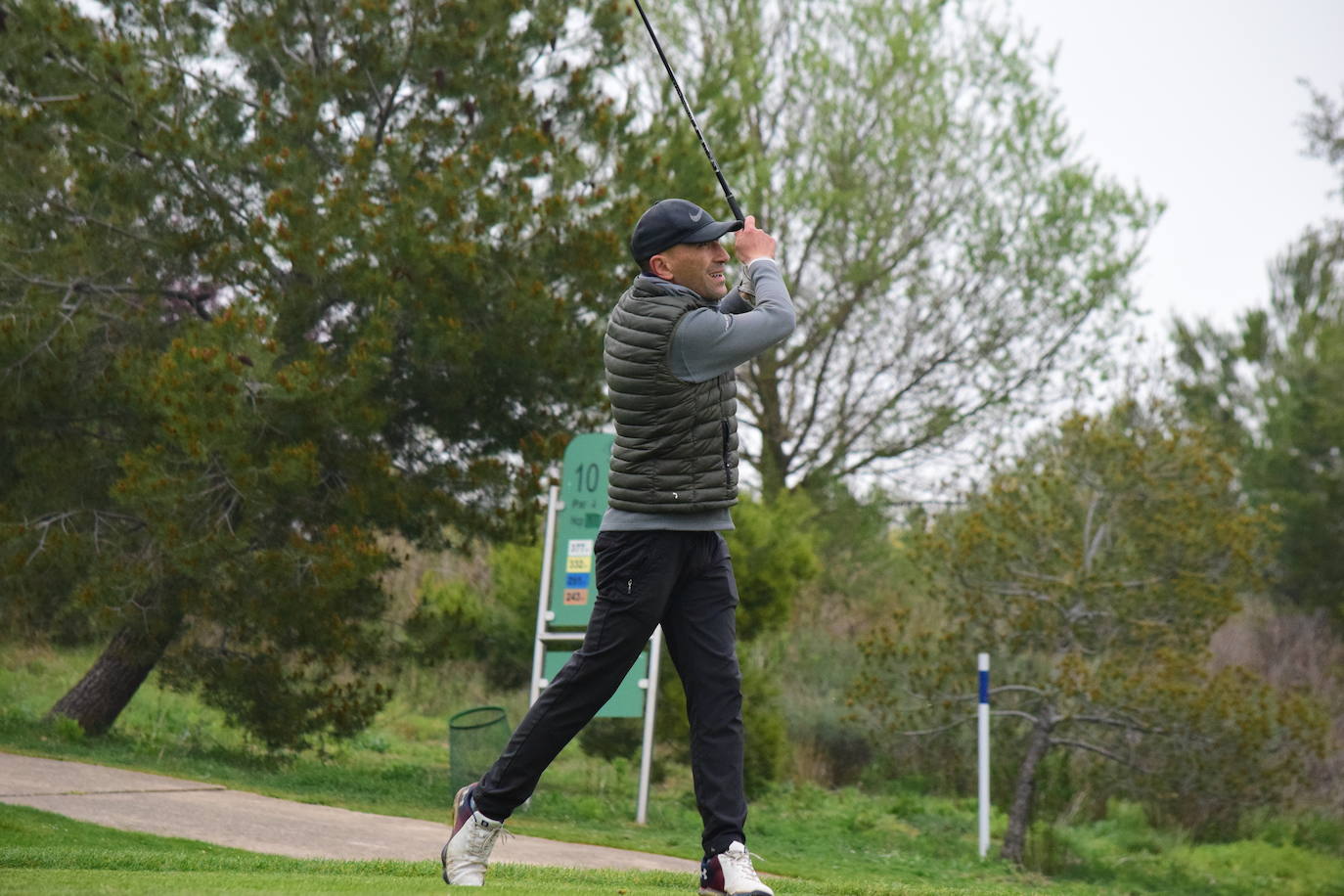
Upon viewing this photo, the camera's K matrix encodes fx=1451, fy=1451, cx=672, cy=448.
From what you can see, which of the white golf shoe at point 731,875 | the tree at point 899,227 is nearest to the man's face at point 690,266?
the white golf shoe at point 731,875

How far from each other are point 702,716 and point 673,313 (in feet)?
3.69

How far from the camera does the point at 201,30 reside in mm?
11203

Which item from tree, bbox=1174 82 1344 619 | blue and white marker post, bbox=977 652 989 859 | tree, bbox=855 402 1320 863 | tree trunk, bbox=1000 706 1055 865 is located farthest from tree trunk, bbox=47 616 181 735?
tree, bbox=1174 82 1344 619

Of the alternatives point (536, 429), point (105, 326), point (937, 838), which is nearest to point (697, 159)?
point (536, 429)

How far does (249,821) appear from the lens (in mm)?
6867

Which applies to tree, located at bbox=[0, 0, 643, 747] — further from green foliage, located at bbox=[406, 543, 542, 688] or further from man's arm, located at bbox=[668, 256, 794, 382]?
man's arm, located at bbox=[668, 256, 794, 382]

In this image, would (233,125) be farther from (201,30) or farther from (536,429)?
(536,429)

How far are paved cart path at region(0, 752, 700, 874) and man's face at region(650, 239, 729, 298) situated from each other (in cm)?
291

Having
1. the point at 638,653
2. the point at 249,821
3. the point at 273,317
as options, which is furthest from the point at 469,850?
the point at 273,317

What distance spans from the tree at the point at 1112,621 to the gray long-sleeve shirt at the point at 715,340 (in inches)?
274

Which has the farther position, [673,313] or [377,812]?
[377,812]

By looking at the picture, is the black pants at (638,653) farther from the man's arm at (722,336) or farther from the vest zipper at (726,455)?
the man's arm at (722,336)

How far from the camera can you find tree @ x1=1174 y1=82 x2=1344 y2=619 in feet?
68.8

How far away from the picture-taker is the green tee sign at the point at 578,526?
32.1 ft
